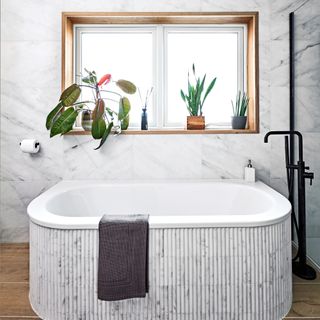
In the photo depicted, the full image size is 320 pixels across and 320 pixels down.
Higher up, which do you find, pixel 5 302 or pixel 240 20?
pixel 240 20

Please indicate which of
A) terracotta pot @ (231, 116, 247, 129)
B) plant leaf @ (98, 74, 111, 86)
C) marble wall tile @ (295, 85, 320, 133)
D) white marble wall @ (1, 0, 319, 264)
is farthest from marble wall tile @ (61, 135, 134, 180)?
marble wall tile @ (295, 85, 320, 133)

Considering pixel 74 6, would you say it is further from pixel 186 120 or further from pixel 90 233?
pixel 90 233

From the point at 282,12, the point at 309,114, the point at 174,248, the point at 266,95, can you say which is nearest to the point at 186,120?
the point at 266,95

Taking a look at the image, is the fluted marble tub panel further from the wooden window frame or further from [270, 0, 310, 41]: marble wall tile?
[270, 0, 310, 41]: marble wall tile

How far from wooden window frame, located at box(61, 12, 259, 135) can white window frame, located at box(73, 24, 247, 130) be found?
50 mm

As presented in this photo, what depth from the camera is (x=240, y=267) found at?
157 centimetres

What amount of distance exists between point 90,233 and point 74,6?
1958mm

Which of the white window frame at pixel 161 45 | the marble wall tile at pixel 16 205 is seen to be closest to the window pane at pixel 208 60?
the white window frame at pixel 161 45

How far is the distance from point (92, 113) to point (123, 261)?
4.15ft

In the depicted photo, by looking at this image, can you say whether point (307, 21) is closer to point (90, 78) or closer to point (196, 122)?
point (196, 122)

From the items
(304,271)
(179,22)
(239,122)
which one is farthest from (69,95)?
(304,271)

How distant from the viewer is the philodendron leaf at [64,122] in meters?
2.40

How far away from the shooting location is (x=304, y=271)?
2.11m

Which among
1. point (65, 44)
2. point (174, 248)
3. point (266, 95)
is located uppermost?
point (65, 44)
